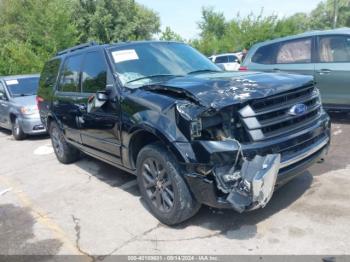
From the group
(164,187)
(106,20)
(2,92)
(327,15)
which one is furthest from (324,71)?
(327,15)

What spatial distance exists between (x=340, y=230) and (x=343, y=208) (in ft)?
1.63

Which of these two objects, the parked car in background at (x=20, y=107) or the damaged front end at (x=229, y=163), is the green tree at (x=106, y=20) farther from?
the damaged front end at (x=229, y=163)

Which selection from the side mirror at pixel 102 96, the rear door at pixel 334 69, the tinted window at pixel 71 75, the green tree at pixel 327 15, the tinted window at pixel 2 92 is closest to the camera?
the side mirror at pixel 102 96

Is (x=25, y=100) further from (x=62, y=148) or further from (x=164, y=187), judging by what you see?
(x=164, y=187)

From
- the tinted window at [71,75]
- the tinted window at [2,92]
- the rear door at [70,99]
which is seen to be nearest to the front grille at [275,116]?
the rear door at [70,99]

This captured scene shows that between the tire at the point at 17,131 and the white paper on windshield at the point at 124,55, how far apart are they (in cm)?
589

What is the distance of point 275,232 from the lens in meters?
3.71

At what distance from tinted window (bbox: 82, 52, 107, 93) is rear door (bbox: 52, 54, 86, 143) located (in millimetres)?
200

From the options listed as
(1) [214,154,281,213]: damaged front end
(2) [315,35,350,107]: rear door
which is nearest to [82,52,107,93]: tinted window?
(1) [214,154,281,213]: damaged front end

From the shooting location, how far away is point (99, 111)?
4.90 m

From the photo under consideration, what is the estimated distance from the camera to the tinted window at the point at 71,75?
228 inches

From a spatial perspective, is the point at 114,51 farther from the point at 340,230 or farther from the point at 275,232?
the point at 340,230

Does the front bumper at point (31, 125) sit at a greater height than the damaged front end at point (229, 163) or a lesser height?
lesser

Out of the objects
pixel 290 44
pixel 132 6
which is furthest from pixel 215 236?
pixel 132 6
